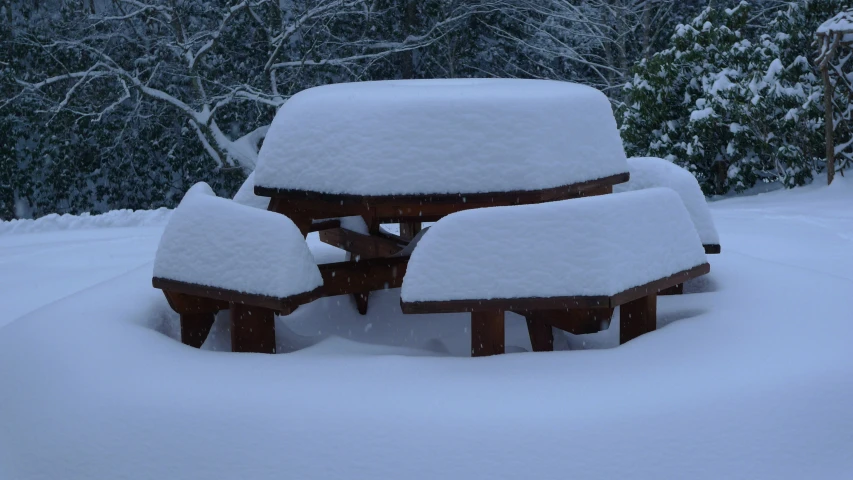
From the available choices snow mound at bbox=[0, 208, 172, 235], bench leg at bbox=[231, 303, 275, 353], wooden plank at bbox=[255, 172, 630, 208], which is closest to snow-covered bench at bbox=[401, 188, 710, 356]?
wooden plank at bbox=[255, 172, 630, 208]

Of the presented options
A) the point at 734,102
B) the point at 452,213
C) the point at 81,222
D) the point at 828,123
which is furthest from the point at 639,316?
the point at 734,102

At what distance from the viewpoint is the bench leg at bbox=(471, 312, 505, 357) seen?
10.3 ft

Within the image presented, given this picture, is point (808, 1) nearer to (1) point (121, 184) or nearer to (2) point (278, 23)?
(2) point (278, 23)

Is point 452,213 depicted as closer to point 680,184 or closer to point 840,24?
point 680,184

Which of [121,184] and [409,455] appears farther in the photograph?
[121,184]

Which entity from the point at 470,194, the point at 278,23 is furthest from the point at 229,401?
the point at 278,23

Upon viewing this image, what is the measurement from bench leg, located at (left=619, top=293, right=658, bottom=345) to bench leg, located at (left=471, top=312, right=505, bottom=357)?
22.0 inches

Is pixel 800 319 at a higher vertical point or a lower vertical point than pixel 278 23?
lower

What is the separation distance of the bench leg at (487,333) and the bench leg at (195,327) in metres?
1.26

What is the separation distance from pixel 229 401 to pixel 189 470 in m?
0.25

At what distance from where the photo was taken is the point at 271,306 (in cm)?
317

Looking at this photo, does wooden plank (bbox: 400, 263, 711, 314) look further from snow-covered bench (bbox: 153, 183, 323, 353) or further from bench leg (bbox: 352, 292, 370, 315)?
bench leg (bbox: 352, 292, 370, 315)

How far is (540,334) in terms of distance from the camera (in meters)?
3.55

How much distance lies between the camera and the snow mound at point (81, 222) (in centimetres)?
795
